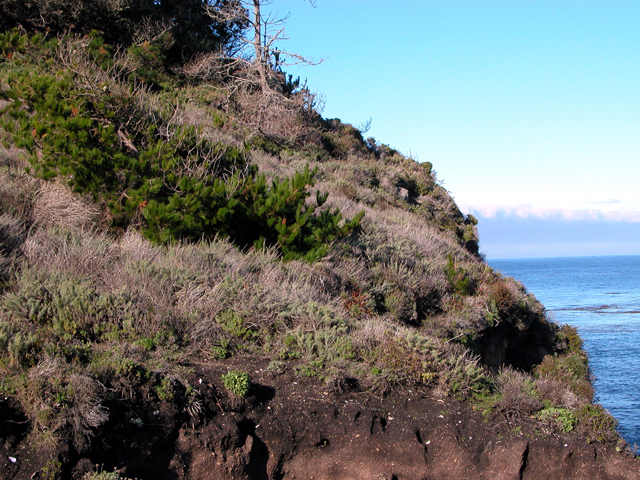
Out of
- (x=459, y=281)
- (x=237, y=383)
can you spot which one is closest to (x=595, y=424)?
(x=237, y=383)

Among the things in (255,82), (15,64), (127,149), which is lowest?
(127,149)

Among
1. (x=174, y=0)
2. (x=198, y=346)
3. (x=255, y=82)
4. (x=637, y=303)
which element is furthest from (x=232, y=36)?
(x=637, y=303)

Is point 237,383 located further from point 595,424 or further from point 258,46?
point 258,46

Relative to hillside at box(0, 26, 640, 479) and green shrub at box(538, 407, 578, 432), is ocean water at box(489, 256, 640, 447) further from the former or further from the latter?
green shrub at box(538, 407, 578, 432)

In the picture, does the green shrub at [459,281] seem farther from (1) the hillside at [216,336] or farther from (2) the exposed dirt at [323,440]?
(2) the exposed dirt at [323,440]

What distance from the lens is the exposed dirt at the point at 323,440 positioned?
4.53 metres

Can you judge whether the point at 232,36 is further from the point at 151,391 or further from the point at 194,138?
the point at 151,391

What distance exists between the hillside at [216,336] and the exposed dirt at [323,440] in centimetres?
2

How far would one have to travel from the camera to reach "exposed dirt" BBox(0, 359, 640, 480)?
4531 millimetres

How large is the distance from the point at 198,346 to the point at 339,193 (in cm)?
1098

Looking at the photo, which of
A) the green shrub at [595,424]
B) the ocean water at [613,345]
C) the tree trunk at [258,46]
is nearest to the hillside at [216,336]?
the green shrub at [595,424]

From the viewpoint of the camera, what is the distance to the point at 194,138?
33.0 ft

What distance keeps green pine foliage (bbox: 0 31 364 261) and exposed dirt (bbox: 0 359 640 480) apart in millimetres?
Result: 3007

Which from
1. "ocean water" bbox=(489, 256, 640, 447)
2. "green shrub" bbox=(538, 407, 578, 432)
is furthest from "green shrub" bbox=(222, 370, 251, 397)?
"ocean water" bbox=(489, 256, 640, 447)
